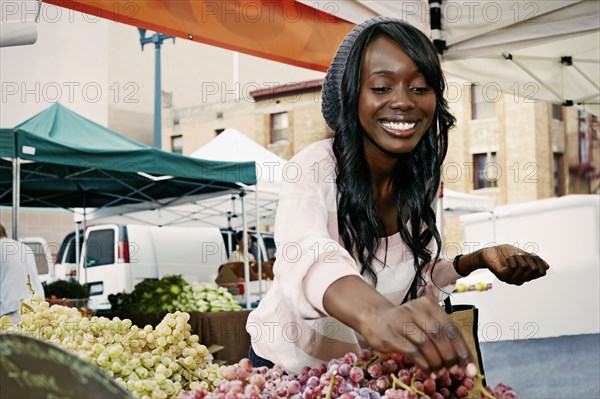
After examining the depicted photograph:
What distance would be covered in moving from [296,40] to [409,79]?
261 centimetres

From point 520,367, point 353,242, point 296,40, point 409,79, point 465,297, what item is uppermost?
point 296,40

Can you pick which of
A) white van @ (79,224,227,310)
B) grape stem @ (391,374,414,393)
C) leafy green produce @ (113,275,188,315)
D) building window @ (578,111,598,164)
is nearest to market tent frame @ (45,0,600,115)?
grape stem @ (391,374,414,393)

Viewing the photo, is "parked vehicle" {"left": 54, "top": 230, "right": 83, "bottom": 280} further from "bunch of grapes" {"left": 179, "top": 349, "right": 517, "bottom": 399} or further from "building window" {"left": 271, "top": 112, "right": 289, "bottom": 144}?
"building window" {"left": 271, "top": 112, "right": 289, "bottom": 144}

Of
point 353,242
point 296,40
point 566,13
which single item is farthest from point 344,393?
point 566,13

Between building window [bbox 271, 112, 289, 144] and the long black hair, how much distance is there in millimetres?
28846

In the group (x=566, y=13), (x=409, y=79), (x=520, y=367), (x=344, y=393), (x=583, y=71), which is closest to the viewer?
(x=344, y=393)

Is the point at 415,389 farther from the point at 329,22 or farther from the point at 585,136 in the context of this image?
the point at 585,136

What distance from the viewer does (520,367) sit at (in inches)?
309

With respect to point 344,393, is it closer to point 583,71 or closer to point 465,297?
point 583,71

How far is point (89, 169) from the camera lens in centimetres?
771

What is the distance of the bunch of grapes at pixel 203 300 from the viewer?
6.62 meters

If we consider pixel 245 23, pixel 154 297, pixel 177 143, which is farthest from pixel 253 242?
pixel 177 143

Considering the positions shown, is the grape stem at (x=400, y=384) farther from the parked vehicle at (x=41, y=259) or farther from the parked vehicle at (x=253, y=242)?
the parked vehicle at (x=253, y=242)

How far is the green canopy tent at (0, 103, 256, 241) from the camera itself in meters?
5.87
